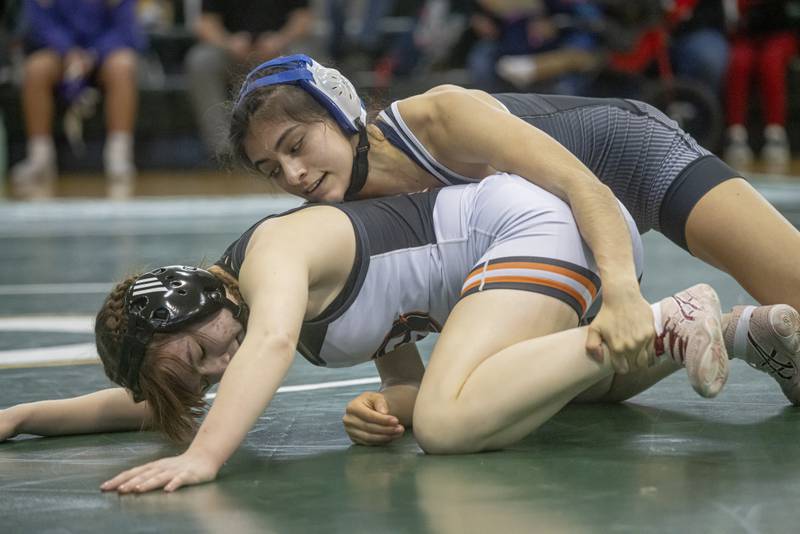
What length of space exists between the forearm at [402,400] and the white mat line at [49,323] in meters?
1.32

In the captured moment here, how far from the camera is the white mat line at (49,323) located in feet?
11.5

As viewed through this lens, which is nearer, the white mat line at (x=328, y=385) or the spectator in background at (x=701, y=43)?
the white mat line at (x=328, y=385)

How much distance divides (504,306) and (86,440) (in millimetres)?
794

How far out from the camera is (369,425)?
2199 mm

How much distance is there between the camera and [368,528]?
1700 millimetres

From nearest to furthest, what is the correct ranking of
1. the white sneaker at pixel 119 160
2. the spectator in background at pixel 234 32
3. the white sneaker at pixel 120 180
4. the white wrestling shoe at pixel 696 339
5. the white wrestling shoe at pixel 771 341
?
the white wrestling shoe at pixel 696 339 → the white wrestling shoe at pixel 771 341 → the white sneaker at pixel 120 180 → the white sneaker at pixel 119 160 → the spectator in background at pixel 234 32

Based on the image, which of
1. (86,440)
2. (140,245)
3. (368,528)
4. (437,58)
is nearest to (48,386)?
(86,440)

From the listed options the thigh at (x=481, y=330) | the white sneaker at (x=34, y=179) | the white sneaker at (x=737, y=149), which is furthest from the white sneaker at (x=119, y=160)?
the thigh at (x=481, y=330)

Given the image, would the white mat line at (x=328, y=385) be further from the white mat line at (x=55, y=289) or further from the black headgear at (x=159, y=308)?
the white mat line at (x=55, y=289)

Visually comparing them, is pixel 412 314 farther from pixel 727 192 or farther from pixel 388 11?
pixel 388 11

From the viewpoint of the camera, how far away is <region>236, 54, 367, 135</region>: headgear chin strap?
2.46 m

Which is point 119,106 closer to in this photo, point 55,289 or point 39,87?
point 39,87

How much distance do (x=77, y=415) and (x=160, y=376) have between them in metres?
0.28

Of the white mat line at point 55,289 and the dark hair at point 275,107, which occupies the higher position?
the dark hair at point 275,107
